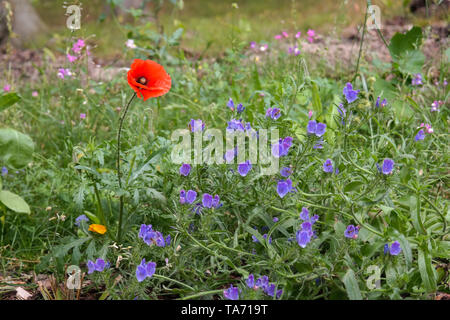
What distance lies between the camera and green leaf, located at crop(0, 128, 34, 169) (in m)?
1.85

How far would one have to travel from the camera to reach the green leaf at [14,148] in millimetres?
1849

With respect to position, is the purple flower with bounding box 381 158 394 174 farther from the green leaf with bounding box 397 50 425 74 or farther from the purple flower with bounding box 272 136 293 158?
the green leaf with bounding box 397 50 425 74

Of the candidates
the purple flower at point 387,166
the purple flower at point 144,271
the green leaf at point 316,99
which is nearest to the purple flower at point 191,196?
the purple flower at point 144,271

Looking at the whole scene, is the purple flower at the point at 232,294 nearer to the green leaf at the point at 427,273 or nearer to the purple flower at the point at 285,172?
the purple flower at the point at 285,172

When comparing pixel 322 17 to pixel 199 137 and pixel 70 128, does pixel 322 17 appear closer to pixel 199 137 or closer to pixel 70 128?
pixel 70 128

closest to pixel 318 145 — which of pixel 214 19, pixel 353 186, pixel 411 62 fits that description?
pixel 353 186

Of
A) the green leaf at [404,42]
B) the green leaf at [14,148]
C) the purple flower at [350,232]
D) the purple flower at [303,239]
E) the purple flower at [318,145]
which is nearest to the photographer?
the purple flower at [303,239]

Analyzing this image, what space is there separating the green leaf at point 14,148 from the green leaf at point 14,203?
19 centimetres

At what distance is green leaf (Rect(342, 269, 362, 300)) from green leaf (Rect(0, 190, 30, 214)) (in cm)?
129

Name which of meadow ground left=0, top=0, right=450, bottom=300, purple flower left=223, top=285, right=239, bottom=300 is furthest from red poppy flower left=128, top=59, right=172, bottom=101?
purple flower left=223, top=285, right=239, bottom=300

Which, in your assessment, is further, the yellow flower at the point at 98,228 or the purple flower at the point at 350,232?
the yellow flower at the point at 98,228

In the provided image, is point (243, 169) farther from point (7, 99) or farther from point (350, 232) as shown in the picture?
point (7, 99)
